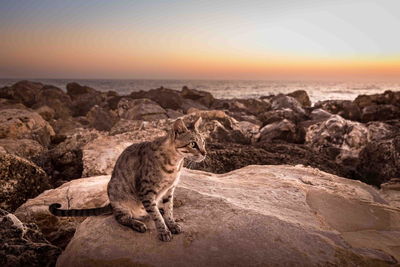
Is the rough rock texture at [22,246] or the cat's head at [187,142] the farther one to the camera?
the cat's head at [187,142]

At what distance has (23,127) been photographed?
10.4m

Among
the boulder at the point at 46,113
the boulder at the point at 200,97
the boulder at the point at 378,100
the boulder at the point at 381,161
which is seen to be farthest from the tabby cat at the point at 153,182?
the boulder at the point at 200,97

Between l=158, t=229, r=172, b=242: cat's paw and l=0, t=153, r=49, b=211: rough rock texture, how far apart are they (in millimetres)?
3400

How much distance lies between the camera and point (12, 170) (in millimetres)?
5410

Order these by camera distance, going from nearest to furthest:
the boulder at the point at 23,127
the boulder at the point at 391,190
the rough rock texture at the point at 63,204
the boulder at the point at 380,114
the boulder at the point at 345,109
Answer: the rough rock texture at the point at 63,204, the boulder at the point at 391,190, the boulder at the point at 23,127, the boulder at the point at 380,114, the boulder at the point at 345,109

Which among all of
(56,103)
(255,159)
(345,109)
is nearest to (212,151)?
(255,159)

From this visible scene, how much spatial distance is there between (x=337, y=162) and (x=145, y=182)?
6752 millimetres

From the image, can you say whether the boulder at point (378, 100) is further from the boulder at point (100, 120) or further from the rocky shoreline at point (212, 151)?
the boulder at point (100, 120)

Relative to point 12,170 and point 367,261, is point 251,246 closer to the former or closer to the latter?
point 367,261

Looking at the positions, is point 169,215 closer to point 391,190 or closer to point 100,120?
point 391,190

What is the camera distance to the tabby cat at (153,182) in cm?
349

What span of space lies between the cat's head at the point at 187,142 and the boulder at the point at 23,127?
28.0 feet

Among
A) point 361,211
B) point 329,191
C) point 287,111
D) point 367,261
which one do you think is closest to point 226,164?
point 329,191

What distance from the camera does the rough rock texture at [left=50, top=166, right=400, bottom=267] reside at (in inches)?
118
